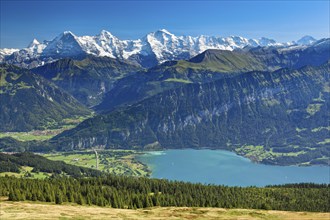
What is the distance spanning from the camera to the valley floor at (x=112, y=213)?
100488mm

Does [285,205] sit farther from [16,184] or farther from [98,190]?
[16,184]

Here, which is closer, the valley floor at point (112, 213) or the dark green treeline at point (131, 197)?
the valley floor at point (112, 213)

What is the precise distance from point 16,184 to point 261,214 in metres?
88.9

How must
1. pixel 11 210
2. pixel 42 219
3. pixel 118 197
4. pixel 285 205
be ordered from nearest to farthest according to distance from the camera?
pixel 42 219 → pixel 11 210 → pixel 118 197 → pixel 285 205

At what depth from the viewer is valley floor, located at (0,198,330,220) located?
100 metres

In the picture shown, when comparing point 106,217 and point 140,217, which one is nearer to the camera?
point 106,217

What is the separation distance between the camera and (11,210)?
103688 mm

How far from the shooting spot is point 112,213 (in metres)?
113

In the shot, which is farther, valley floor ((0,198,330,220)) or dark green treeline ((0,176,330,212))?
dark green treeline ((0,176,330,212))

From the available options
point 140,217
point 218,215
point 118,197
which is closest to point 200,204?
point 118,197

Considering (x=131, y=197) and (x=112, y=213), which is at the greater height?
(x=112, y=213)

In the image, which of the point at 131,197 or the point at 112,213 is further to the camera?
the point at 131,197

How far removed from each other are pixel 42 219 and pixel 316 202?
14152cm

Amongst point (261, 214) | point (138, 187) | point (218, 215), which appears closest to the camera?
point (218, 215)
